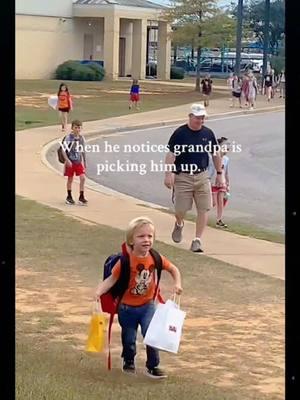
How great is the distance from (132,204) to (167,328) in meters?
8.89

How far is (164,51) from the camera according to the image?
20.3 ft

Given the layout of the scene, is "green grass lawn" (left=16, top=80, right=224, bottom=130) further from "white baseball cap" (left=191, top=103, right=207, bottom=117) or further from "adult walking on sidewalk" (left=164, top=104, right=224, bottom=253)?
"adult walking on sidewalk" (left=164, top=104, right=224, bottom=253)

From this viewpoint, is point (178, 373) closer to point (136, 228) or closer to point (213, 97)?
point (136, 228)

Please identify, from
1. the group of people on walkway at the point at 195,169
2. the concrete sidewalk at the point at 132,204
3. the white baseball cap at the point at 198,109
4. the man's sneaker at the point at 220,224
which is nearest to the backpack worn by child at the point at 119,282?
the concrete sidewalk at the point at 132,204

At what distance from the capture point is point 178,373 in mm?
6340

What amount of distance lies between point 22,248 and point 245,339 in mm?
3853

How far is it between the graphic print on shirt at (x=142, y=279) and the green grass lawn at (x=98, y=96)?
1315 millimetres

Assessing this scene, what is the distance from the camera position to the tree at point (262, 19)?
4430mm

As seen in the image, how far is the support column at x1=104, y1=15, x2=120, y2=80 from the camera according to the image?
295 inches

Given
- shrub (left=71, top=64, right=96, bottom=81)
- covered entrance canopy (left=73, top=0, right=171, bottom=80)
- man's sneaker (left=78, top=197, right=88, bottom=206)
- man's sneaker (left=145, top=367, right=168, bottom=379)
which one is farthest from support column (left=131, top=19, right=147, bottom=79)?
man's sneaker (left=78, top=197, right=88, bottom=206)

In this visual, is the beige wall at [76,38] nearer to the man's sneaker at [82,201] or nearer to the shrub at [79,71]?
the shrub at [79,71]

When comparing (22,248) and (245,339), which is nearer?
(245,339)

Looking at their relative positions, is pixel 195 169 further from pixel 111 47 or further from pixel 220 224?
pixel 220 224
